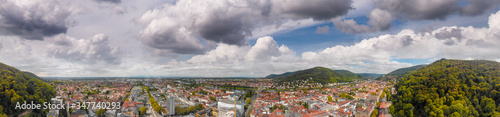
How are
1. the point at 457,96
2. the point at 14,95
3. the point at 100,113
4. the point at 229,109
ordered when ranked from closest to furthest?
1. the point at 14,95
2. the point at 457,96
3. the point at 100,113
4. the point at 229,109

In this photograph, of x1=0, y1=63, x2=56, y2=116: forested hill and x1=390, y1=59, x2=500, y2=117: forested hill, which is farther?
x1=0, y1=63, x2=56, y2=116: forested hill

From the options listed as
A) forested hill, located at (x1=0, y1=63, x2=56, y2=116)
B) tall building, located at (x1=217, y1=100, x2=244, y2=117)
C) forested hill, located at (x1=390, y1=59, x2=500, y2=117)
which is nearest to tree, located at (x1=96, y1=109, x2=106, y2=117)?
forested hill, located at (x1=0, y1=63, x2=56, y2=116)

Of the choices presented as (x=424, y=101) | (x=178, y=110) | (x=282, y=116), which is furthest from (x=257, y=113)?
(x=424, y=101)

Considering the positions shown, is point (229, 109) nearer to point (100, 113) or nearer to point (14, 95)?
point (100, 113)

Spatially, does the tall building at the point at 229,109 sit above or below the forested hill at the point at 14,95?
below

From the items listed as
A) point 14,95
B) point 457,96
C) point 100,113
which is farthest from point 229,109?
point 457,96

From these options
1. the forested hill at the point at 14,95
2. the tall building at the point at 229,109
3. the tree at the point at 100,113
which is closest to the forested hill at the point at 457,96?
the tall building at the point at 229,109

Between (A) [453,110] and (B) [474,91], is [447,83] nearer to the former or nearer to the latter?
(B) [474,91]

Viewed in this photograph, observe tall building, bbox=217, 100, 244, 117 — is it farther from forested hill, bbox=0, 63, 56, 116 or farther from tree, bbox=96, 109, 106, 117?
forested hill, bbox=0, 63, 56, 116

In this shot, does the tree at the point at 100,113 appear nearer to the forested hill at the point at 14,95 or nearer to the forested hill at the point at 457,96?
the forested hill at the point at 14,95
